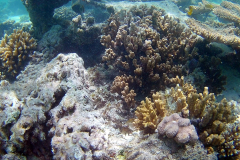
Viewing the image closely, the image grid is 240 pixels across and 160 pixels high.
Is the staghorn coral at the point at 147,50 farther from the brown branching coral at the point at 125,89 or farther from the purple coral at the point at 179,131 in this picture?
the purple coral at the point at 179,131

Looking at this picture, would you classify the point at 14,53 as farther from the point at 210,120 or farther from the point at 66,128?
the point at 210,120

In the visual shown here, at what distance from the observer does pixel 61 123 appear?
250 centimetres

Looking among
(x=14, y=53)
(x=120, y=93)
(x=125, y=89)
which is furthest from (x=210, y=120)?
(x=14, y=53)

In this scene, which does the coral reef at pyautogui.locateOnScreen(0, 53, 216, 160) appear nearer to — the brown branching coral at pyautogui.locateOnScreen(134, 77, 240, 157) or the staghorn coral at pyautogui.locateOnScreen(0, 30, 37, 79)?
the brown branching coral at pyautogui.locateOnScreen(134, 77, 240, 157)

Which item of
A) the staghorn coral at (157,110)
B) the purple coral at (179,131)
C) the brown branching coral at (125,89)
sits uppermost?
the purple coral at (179,131)

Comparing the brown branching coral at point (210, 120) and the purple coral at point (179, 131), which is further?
the brown branching coral at point (210, 120)

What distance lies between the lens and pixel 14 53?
5340 mm

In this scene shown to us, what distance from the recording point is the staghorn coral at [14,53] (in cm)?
536

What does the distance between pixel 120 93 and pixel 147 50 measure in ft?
4.78

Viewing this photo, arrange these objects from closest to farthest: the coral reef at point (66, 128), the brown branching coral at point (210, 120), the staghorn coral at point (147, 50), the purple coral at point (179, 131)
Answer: the purple coral at point (179, 131)
the coral reef at point (66, 128)
the brown branching coral at point (210, 120)
the staghorn coral at point (147, 50)

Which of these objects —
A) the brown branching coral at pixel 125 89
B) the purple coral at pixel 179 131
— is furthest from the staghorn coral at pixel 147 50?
the purple coral at pixel 179 131

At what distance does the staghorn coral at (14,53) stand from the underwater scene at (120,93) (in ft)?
0.11

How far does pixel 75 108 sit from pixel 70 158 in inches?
40.2

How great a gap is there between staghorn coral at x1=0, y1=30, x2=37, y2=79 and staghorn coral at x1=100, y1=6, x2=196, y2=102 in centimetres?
309
